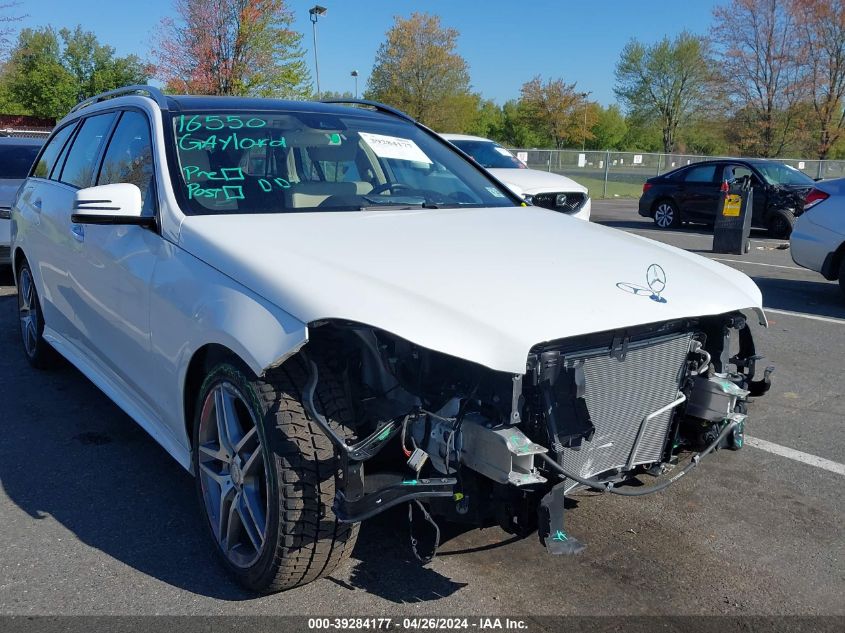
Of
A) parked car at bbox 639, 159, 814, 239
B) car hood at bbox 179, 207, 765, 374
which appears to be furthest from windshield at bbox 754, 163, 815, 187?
car hood at bbox 179, 207, 765, 374

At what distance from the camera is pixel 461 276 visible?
8.89 feet

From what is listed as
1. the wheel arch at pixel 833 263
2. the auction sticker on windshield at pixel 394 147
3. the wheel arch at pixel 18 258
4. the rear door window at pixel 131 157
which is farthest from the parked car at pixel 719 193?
the rear door window at pixel 131 157

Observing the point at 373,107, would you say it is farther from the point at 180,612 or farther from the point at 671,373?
the point at 180,612

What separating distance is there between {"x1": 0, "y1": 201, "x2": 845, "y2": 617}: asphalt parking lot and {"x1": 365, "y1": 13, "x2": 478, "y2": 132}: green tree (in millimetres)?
44342

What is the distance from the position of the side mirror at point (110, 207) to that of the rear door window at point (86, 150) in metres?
1.26

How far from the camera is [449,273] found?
2727mm

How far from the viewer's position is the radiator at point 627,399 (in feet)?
8.80

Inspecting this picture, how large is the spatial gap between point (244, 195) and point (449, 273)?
3.81 feet

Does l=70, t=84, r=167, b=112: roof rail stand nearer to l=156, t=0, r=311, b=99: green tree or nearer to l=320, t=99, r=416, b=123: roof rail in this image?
l=320, t=99, r=416, b=123: roof rail

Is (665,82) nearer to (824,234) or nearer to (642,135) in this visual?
(642,135)

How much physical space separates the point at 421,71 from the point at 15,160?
39953 mm

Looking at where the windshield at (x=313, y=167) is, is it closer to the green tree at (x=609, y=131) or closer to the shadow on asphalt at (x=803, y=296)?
the shadow on asphalt at (x=803, y=296)

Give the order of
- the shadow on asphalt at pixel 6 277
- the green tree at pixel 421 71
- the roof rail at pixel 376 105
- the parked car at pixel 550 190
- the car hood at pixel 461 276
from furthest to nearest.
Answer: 1. the green tree at pixel 421 71
2. the parked car at pixel 550 190
3. the shadow on asphalt at pixel 6 277
4. the roof rail at pixel 376 105
5. the car hood at pixel 461 276

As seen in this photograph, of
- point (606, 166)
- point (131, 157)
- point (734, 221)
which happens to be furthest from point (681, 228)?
point (131, 157)
